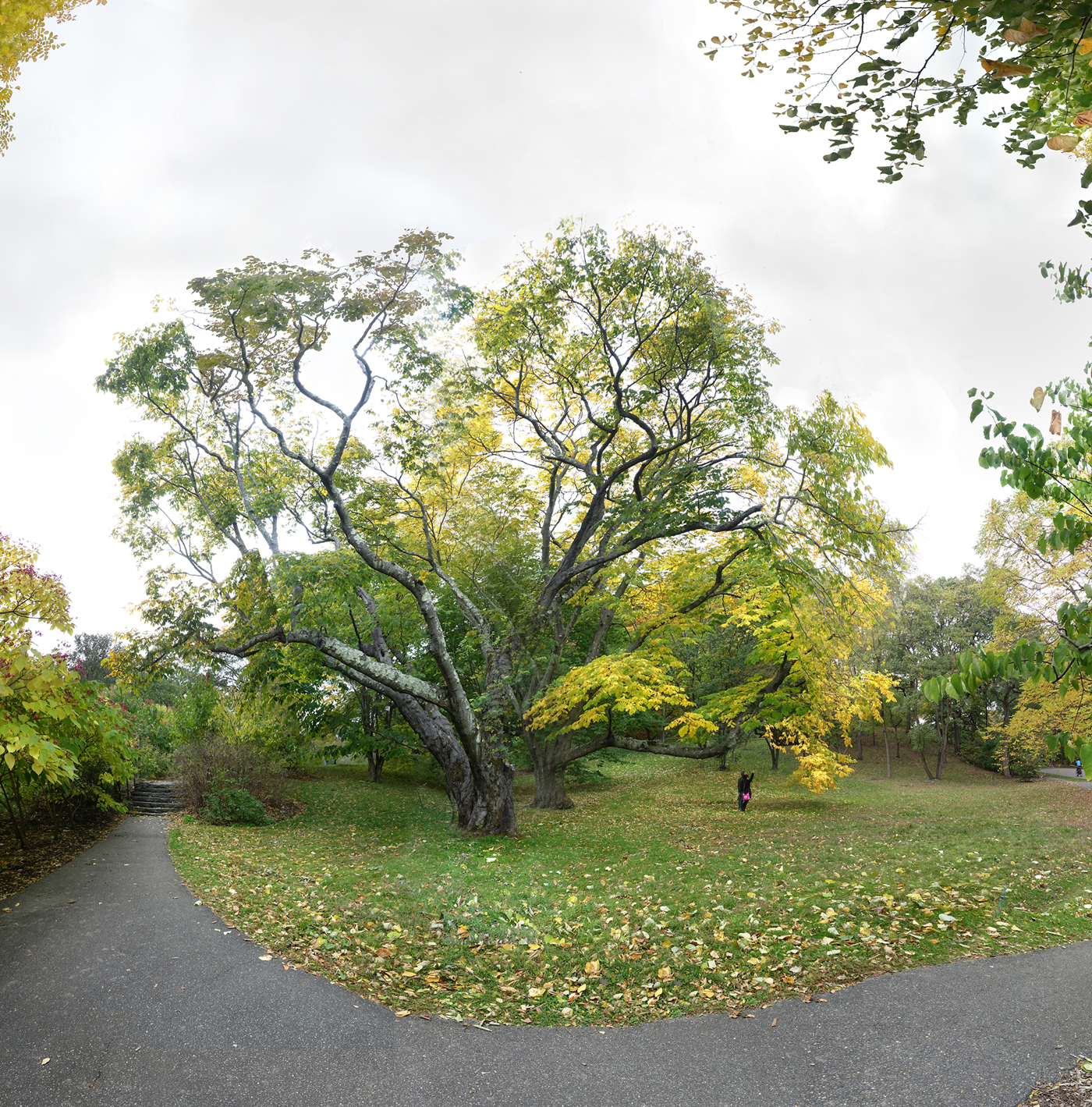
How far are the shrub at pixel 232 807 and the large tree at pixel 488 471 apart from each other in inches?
149

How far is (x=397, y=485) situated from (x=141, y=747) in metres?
9.82

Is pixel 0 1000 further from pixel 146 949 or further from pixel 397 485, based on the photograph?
pixel 397 485

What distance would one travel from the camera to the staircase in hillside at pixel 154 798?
14.9m

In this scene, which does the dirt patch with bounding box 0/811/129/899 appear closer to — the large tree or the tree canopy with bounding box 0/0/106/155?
the large tree

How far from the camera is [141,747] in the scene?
53.7 ft

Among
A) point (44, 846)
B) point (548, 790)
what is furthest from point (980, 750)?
point (44, 846)

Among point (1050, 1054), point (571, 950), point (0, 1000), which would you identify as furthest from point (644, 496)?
point (0, 1000)

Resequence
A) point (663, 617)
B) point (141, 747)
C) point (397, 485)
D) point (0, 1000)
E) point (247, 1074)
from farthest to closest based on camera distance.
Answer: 1. point (141, 747)
2. point (663, 617)
3. point (397, 485)
4. point (0, 1000)
5. point (247, 1074)

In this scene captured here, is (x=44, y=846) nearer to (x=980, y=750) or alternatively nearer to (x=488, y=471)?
(x=488, y=471)

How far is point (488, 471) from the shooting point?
15.2 meters

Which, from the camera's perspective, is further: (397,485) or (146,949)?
(397,485)

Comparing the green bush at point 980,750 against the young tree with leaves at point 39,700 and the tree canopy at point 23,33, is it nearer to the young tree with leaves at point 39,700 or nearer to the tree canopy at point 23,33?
the young tree with leaves at point 39,700

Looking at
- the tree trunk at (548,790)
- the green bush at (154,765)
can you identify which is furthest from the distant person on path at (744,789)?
the green bush at (154,765)

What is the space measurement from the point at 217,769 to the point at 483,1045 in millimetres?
12302
